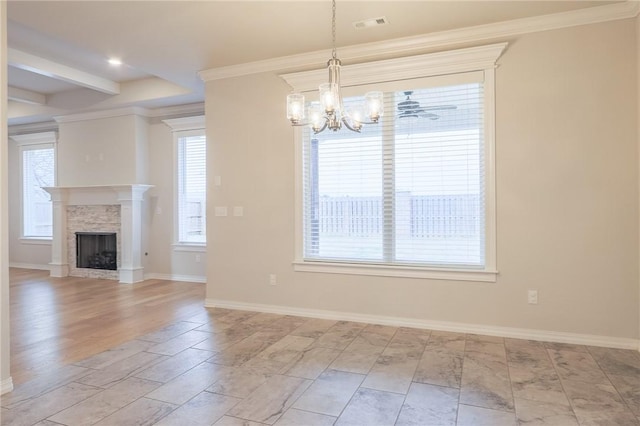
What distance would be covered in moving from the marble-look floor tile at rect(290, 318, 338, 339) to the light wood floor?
4.52ft

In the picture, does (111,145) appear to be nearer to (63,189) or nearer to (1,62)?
(63,189)

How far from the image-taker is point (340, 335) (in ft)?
12.3

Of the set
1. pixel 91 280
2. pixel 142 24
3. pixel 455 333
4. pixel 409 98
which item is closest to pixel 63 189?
pixel 91 280

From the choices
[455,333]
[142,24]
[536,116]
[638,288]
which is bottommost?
[455,333]

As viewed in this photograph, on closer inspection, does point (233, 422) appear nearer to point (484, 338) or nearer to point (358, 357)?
point (358, 357)

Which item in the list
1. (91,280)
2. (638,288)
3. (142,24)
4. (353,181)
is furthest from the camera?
(91,280)

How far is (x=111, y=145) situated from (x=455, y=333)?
6.20 meters

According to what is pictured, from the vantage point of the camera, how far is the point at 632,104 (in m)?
3.33

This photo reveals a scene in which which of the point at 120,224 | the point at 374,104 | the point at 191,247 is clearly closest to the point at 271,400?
the point at 374,104

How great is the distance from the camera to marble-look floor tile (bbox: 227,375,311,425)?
230 cm

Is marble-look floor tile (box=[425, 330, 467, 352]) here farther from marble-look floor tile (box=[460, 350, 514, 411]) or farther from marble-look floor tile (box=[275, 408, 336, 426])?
marble-look floor tile (box=[275, 408, 336, 426])

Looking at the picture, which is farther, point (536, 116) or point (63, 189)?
point (63, 189)

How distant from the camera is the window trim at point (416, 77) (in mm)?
3709

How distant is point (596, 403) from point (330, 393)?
5.31 feet
